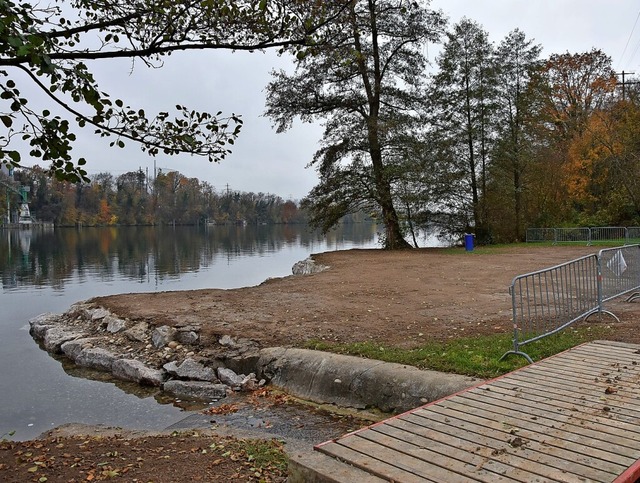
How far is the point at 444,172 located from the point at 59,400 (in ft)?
74.5

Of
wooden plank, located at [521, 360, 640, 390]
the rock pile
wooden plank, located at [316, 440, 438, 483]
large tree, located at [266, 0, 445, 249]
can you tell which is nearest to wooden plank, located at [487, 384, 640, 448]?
wooden plank, located at [521, 360, 640, 390]

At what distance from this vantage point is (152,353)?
9188mm

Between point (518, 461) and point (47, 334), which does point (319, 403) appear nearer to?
point (518, 461)

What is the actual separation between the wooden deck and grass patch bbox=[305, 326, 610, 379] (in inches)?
38.0

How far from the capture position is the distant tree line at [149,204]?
97.4 metres

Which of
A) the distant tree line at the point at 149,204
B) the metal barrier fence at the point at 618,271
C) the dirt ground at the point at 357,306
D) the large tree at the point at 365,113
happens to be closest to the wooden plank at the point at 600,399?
the dirt ground at the point at 357,306

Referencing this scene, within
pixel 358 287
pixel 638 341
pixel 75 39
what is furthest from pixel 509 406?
pixel 358 287

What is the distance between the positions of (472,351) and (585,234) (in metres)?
25.3

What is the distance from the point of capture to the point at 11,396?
8039mm

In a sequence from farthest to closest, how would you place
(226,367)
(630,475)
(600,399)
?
1. (226,367)
2. (600,399)
3. (630,475)

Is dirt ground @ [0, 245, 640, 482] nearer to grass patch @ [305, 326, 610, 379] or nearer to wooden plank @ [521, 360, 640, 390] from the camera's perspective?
grass patch @ [305, 326, 610, 379]

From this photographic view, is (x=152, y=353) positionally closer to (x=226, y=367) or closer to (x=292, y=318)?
(x=226, y=367)

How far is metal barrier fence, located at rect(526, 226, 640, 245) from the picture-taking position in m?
26.9

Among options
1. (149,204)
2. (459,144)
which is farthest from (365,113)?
(149,204)
